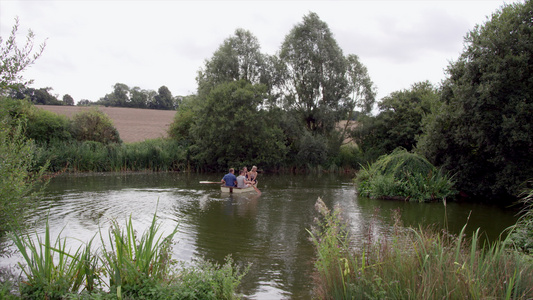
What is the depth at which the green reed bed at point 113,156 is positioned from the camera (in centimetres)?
2853

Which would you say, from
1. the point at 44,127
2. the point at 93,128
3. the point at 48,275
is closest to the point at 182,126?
the point at 93,128

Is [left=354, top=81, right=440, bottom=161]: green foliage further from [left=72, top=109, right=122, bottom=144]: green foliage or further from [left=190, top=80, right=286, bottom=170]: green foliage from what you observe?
[left=72, top=109, right=122, bottom=144]: green foliage

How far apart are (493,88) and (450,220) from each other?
18.8 ft

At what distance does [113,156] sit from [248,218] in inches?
827

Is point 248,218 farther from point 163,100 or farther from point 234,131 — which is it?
point 163,100

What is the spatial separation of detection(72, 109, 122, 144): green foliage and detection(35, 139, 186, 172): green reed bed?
1.75 metres

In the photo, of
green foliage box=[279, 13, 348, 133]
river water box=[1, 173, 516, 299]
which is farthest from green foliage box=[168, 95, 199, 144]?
river water box=[1, 173, 516, 299]

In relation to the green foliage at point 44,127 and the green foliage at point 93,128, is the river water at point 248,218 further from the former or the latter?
the green foliage at point 93,128

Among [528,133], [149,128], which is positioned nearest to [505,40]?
[528,133]

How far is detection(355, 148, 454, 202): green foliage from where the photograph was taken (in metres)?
17.3

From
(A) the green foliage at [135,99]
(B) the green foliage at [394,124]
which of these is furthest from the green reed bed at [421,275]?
(A) the green foliage at [135,99]

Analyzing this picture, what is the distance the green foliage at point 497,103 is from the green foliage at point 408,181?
3.58ft

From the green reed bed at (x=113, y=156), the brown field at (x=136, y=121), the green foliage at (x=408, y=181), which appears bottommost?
the green foliage at (x=408, y=181)

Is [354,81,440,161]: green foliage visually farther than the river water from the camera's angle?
Yes
